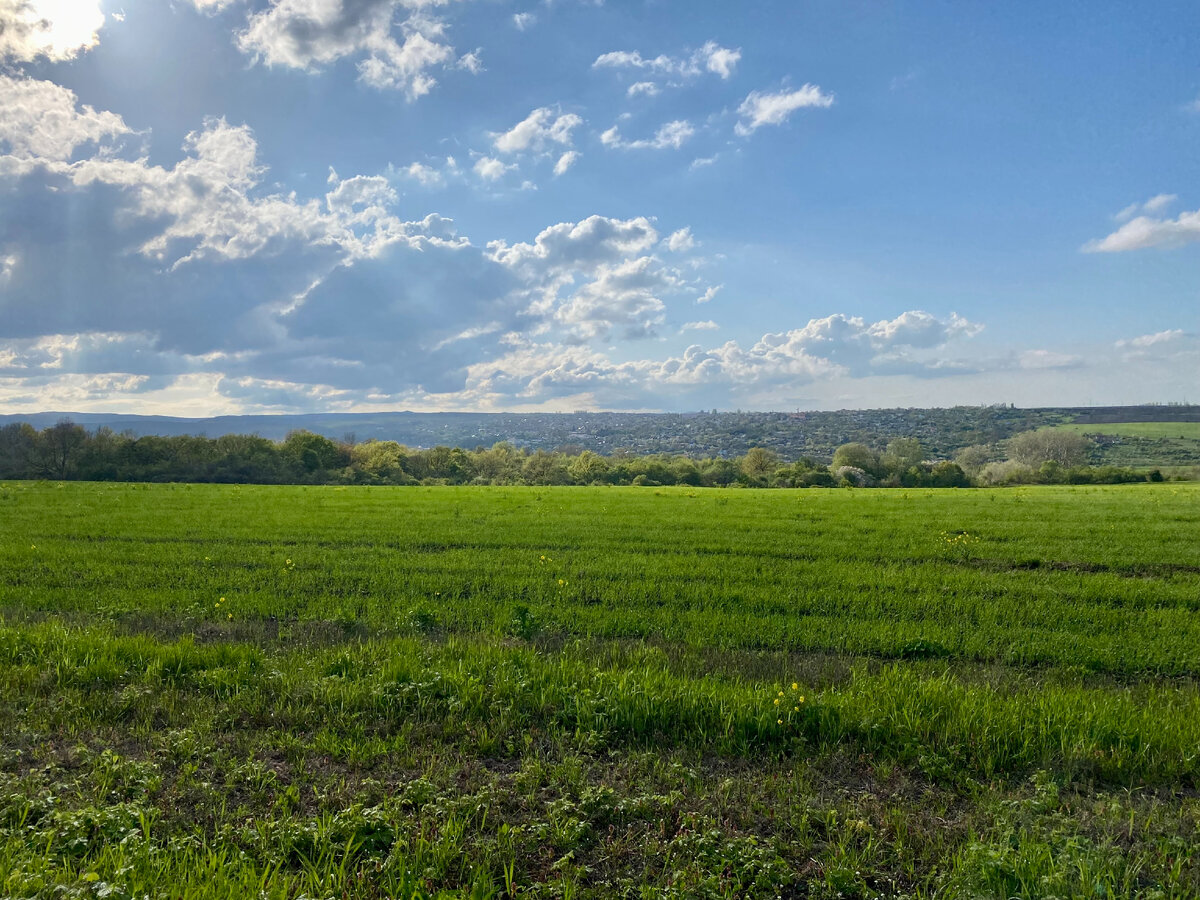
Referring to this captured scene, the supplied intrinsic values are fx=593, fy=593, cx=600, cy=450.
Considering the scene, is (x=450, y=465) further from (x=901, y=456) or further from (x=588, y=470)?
(x=901, y=456)

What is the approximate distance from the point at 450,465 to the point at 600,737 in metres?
88.7

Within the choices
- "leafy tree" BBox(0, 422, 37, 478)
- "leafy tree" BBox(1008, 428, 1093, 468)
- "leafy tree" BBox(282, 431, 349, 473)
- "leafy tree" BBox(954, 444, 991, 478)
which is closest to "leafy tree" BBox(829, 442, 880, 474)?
"leafy tree" BBox(954, 444, 991, 478)

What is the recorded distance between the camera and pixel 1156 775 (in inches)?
201

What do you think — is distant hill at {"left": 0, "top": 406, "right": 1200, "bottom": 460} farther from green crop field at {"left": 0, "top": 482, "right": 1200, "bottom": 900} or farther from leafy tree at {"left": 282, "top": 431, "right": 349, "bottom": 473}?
green crop field at {"left": 0, "top": 482, "right": 1200, "bottom": 900}

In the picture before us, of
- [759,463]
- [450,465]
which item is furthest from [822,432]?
[450,465]

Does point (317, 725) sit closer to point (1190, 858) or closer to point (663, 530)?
point (1190, 858)

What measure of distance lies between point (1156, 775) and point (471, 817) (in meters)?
5.77

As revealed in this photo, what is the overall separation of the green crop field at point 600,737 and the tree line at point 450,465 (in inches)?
2208

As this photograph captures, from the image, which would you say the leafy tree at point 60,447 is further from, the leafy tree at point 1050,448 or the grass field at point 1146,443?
the grass field at point 1146,443

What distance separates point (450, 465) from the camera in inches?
3590

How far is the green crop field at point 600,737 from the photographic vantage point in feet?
12.6

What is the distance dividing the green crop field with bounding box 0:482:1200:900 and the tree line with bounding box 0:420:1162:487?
5608 cm

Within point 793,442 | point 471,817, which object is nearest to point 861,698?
point 471,817

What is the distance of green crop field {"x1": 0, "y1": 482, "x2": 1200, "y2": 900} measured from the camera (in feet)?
12.6
